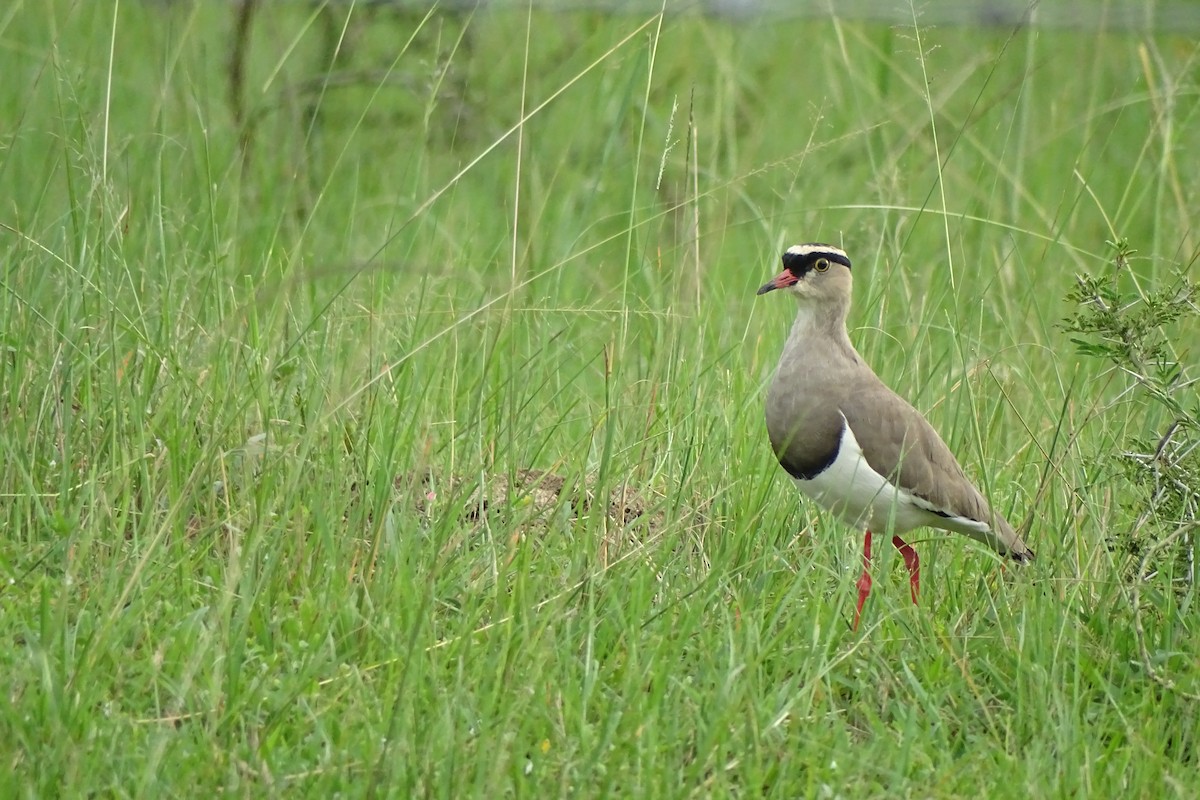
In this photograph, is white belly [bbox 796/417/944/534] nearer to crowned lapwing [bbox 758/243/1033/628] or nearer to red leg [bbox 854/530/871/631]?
crowned lapwing [bbox 758/243/1033/628]

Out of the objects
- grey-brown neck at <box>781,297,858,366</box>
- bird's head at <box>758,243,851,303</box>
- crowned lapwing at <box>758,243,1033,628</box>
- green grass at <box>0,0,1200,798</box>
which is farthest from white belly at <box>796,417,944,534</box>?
bird's head at <box>758,243,851,303</box>

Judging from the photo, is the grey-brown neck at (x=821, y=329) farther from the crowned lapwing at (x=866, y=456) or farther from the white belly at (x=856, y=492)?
the white belly at (x=856, y=492)

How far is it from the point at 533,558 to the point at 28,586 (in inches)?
46.9

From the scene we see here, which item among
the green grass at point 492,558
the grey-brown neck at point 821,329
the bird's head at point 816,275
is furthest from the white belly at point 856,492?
the bird's head at point 816,275

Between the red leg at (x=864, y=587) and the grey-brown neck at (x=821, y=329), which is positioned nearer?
the red leg at (x=864, y=587)

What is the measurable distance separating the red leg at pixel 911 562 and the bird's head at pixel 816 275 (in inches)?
28.7

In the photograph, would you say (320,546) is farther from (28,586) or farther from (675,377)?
(675,377)

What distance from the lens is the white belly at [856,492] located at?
408 centimetres

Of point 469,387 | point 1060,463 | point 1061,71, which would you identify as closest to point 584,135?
point 1061,71

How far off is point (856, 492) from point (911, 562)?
0.28 metres

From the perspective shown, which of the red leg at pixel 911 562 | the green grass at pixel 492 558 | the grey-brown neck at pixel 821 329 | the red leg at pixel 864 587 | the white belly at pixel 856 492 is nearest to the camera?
the green grass at pixel 492 558

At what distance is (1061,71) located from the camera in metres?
9.30

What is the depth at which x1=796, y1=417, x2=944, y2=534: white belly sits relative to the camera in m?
4.08

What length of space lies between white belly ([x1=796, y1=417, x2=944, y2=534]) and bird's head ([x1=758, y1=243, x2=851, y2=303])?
494 millimetres
